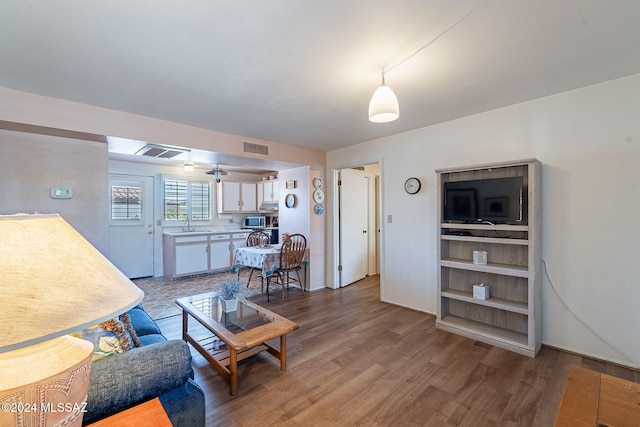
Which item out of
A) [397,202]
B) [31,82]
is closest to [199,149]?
[31,82]

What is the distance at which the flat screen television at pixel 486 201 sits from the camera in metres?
2.71

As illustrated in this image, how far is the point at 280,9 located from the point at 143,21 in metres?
0.80

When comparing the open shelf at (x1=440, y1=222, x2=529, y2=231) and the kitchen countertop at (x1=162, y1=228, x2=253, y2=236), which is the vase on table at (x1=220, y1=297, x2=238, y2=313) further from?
the kitchen countertop at (x1=162, y1=228, x2=253, y2=236)

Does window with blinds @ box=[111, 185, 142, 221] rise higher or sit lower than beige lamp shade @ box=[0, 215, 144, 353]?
higher

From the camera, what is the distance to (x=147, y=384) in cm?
129

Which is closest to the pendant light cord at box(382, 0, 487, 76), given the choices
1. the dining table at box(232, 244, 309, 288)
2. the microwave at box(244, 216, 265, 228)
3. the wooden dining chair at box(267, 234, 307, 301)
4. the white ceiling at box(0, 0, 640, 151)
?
the white ceiling at box(0, 0, 640, 151)

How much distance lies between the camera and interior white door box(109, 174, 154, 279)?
211 inches

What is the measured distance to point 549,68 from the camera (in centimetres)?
216

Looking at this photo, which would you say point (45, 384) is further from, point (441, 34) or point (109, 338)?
point (441, 34)

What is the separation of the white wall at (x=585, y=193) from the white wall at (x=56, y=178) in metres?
4.18

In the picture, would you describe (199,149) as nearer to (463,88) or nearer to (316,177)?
(316,177)

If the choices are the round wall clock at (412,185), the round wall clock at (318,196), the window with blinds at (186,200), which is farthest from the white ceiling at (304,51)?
the window with blinds at (186,200)

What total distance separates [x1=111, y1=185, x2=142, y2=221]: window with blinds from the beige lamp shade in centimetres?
572

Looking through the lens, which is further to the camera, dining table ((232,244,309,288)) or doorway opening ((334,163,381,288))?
doorway opening ((334,163,381,288))
